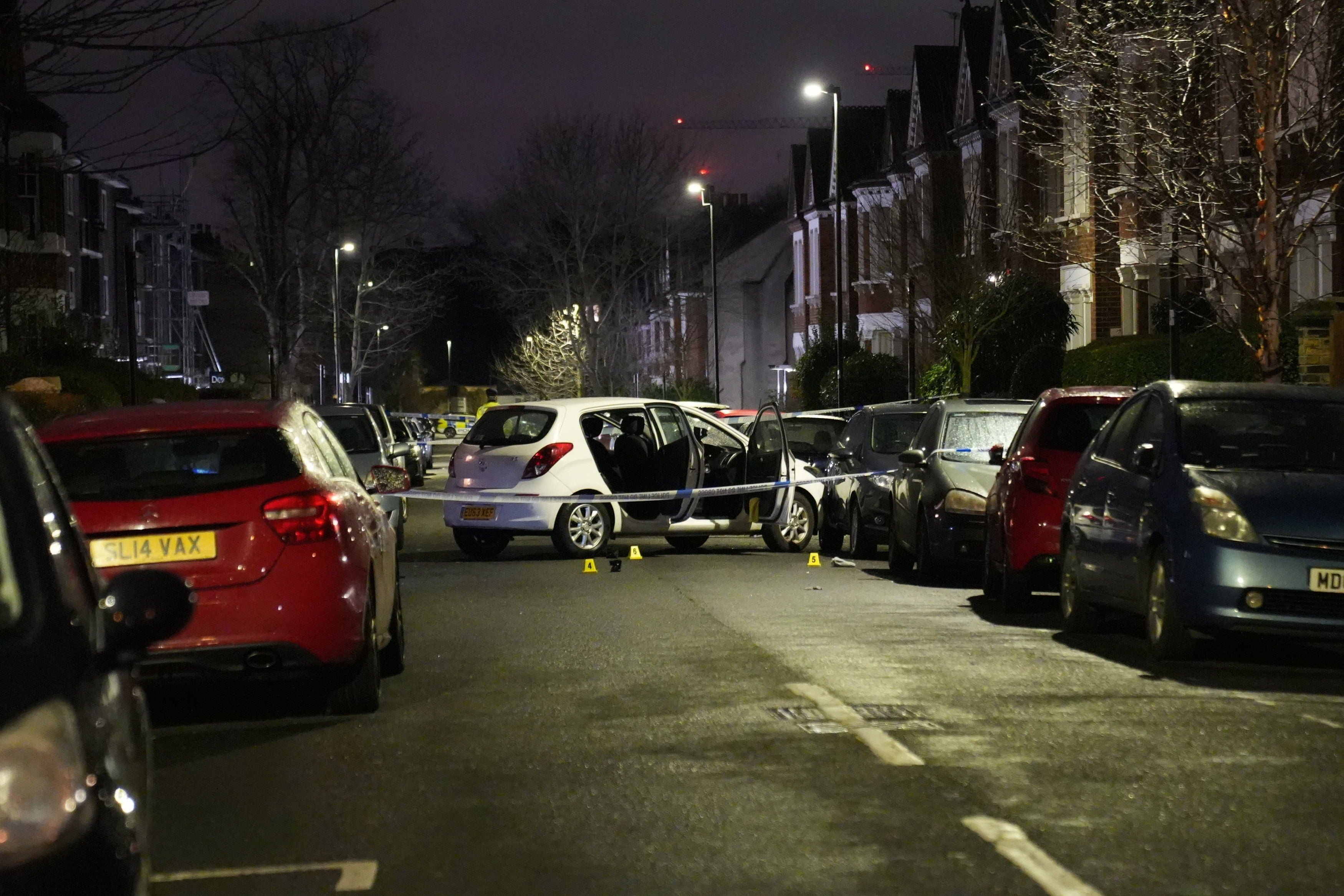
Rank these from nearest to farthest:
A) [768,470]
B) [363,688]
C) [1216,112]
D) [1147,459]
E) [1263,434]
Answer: [363,688], [1147,459], [1263,434], [768,470], [1216,112]

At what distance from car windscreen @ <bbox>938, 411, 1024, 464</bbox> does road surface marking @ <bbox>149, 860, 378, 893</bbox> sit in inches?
436

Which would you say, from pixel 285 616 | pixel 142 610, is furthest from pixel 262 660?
pixel 142 610

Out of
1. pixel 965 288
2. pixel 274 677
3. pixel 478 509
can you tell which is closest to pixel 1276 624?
pixel 274 677

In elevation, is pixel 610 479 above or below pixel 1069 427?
below

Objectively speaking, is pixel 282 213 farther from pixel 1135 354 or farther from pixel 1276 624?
pixel 1276 624

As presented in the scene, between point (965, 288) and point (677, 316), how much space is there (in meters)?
44.1

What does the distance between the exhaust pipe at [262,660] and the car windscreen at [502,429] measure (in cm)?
1095

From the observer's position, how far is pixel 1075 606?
12.7m

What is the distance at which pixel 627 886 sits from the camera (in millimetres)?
5852

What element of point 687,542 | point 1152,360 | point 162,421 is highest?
point 1152,360

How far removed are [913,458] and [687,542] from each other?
246 inches

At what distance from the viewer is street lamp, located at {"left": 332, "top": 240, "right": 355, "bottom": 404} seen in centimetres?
6431

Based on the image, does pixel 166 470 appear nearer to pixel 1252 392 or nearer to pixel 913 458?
pixel 1252 392

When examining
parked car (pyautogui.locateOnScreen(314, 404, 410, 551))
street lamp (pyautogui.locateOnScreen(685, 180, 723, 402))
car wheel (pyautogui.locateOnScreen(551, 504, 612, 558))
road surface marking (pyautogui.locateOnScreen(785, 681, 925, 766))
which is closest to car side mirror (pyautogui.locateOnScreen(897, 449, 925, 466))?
car wheel (pyautogui.locateOnScreen(551, 504, 612, 558))
